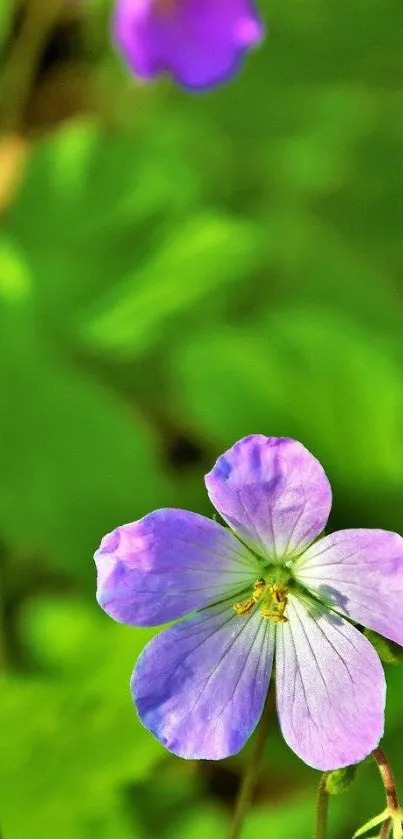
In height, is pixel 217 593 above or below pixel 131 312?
below

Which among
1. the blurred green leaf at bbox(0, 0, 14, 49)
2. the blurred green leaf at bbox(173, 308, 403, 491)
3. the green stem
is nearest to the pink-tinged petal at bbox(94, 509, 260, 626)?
the blurred green leaf at bbox(173, 308, 403, 491)

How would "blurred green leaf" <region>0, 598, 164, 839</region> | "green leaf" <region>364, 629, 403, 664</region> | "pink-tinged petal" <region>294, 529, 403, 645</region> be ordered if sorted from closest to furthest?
"pink-tinged petal" <region>294, 529, 403, 645</region> → "green leaf" <region>364, 629, 403, 664</region> → "blurred green leaf" <region>0, 598, 164, 839</region>

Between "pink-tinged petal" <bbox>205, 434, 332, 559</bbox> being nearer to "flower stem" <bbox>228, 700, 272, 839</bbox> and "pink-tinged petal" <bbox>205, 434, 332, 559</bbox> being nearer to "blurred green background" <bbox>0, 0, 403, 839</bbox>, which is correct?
"flower stem" <bbox>228, 700, 272, 839</bbox>

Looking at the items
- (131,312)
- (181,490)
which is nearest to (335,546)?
(181,490)

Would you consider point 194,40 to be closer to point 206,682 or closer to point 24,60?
point 24,60

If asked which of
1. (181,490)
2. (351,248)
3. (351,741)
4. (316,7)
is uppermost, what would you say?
(316,7)

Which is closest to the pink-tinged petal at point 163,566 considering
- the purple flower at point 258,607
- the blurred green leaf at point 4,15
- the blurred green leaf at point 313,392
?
the purple flower at point 258,607

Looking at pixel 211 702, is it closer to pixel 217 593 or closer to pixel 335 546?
pixel 217 593
